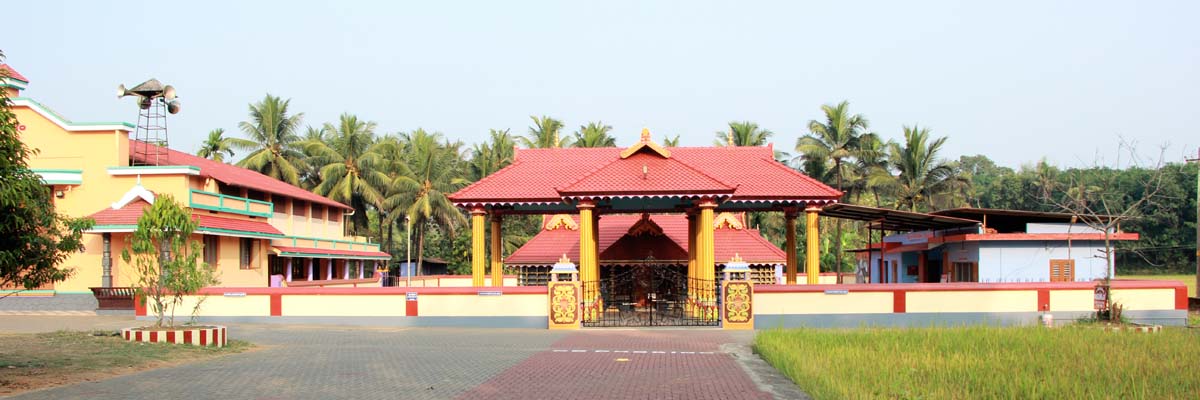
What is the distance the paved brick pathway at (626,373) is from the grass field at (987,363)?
33.0 inches

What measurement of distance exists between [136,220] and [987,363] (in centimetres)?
2699

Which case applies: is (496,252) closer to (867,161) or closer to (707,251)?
(707,251)

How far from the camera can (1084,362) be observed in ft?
40.0

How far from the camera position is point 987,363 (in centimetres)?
1227

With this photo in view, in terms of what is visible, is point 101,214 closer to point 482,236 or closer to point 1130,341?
point 482,236

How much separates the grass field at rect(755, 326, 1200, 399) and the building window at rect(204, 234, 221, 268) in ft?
77.9

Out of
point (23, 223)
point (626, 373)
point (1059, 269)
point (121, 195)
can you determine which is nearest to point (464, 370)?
point (626, 373)

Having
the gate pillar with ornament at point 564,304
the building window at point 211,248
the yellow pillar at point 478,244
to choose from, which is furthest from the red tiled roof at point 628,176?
the building window at point 211,248

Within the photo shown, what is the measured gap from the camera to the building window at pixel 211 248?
111 feet

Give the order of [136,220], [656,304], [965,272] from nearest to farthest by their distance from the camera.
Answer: [656,304] → [136,220] → [965,272]

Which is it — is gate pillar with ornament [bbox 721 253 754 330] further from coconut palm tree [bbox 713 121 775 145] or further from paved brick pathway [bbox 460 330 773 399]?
coconut palm tree [bbox 713 121 775 145]

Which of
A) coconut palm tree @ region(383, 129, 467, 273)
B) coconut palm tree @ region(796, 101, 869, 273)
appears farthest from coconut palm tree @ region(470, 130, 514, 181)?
coconut palm tree @ region(796, 101, 869, 273)

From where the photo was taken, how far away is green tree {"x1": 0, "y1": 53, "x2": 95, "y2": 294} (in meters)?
10.9

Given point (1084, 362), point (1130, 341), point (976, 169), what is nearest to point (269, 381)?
point (1084, 362)
